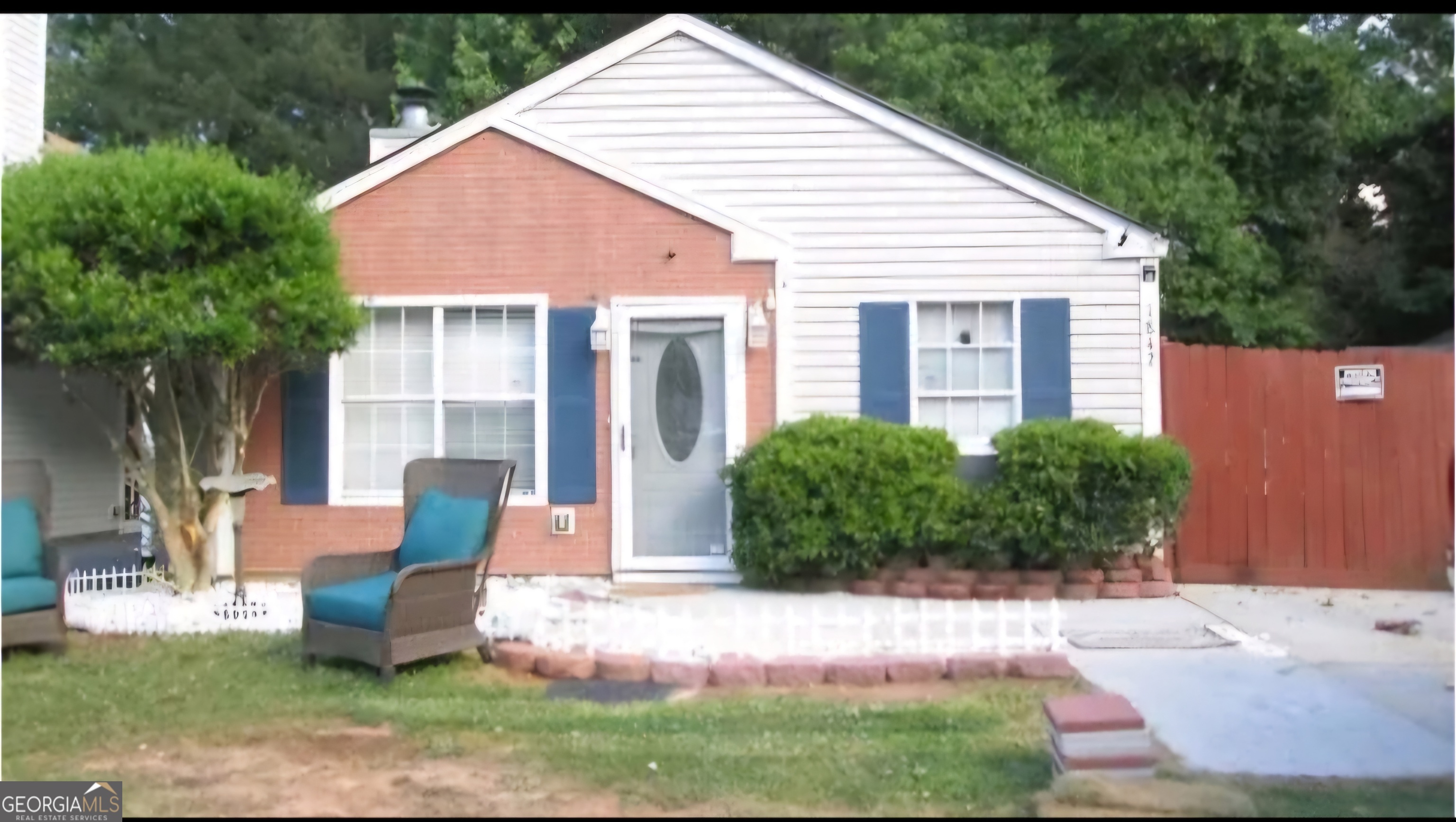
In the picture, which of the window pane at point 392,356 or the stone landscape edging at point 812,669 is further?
the window pane at point 392,356

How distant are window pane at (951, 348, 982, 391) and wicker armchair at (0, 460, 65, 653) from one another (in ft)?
19.9

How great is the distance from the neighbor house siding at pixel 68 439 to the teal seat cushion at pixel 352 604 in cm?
284

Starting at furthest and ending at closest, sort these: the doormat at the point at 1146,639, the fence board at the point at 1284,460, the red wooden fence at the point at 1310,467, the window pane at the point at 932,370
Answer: the window pane at the point at 932,370
the fence board at the point at 1284,460
the red wooden fence at the point at 1310,467
the doormat at the point at 1146,639

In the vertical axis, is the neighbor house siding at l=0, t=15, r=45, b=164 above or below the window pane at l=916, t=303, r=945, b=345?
above

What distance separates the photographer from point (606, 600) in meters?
8.47

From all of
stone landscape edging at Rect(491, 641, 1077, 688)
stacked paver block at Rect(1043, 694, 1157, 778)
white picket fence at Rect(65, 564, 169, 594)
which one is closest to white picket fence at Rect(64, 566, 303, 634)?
white picket fence at Rect(65, 564, 169, 594)

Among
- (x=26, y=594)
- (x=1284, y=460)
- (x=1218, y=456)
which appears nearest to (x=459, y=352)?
(x=26, y=594)

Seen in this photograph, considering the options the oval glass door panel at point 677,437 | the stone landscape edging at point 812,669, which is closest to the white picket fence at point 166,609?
the stone landscape edging at point 812,669

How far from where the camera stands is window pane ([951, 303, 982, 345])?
9.44 meters

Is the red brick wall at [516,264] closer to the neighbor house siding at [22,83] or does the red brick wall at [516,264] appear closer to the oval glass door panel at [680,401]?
the oval glass door panel at [680,401]

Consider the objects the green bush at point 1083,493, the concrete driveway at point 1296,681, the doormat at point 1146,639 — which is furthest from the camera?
the green bush at point 1083,493

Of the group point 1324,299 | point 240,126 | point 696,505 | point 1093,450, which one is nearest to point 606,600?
point 696,505

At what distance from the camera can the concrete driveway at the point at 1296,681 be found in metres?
5.11

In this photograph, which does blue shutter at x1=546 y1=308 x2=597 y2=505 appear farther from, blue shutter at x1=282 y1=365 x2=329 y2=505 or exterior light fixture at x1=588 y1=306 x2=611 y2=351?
blue shutter at x1=282 y1=365 x2=329 y2=505
